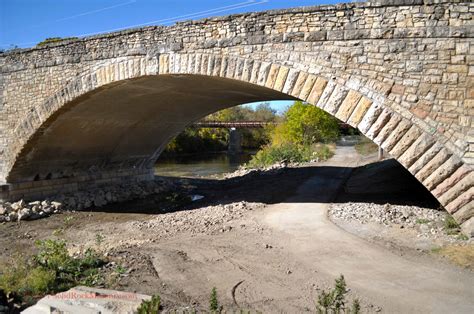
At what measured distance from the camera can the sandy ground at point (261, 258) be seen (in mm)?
5031

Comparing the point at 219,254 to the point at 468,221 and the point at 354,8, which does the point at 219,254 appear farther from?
the point at 354,8

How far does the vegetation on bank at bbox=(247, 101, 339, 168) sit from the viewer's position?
76.1ft

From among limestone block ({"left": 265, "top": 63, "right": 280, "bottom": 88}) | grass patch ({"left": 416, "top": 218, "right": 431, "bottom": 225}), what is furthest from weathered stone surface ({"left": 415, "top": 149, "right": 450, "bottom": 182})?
limestone block ({"left": 265, "top": 63, "right": 280, "bottom": 88})

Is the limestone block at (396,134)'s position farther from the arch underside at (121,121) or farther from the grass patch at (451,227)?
the arch underside at (121,121)

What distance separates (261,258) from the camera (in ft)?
22.0

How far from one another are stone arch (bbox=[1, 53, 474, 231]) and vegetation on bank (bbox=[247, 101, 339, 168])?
14156 millimetres

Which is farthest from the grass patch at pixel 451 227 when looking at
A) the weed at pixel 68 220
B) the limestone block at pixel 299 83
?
the weed at pixel 68 220

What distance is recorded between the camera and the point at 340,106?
6.80m

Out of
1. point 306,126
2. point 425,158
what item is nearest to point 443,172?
point 425,158

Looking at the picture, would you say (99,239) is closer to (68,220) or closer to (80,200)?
(68,220)

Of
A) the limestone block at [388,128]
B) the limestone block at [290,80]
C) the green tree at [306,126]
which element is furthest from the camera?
the green tree at [306,126]

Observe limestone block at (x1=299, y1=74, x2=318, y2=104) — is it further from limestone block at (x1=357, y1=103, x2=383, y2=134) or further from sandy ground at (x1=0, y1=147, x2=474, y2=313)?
sandy ground at (x1=0, y1=147, x2=474, y2=313)

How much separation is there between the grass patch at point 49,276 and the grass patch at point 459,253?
5237 millimetres

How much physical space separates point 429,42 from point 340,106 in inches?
66.2
